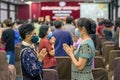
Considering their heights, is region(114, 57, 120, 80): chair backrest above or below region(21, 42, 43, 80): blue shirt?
below

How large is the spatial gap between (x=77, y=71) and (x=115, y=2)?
16483 mm

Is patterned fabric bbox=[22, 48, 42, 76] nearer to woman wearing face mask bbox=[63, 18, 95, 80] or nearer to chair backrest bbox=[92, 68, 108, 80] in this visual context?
Result: woman wearing face mask bbox=[63, 18, 95, 80]

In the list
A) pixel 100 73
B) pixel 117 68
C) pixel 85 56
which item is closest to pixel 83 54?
pixel 85 56

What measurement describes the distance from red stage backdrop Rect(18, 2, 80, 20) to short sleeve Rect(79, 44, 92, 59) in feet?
73.5

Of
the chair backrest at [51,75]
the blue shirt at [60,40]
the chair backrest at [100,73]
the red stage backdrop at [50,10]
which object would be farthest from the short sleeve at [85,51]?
the red stage backdrop at [50,10]

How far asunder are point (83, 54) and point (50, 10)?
23.1 m

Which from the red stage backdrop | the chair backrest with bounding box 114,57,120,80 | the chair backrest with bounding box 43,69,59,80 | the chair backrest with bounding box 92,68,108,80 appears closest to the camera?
the chair backrest with bounding box 43,69,59,80

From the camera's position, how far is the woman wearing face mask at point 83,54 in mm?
3725

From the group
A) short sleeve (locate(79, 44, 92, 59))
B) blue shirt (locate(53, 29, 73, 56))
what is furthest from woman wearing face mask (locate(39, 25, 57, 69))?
short sleeve (locate(79, 44, 92, 59))

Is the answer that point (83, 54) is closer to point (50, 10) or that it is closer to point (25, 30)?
point (25, 30)

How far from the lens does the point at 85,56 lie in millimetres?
3717

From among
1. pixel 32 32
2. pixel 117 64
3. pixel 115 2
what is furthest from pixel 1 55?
pixel 115 2

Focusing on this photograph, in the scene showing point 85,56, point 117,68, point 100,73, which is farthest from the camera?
point 117,68

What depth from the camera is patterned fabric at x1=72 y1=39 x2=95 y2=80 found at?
12.3ft
